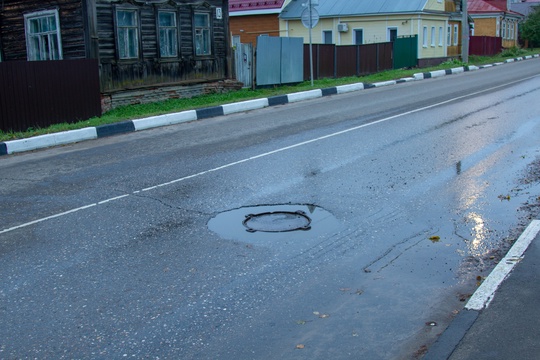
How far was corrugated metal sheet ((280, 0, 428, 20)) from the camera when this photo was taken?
3438 centimetres

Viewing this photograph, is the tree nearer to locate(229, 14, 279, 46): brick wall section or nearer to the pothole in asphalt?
locate(229, 14, 279, 46): brick wall section

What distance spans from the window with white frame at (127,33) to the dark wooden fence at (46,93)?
114 inches

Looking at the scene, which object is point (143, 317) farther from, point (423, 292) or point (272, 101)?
point (272, 101)

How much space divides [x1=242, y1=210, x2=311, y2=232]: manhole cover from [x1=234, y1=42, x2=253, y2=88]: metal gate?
589 inches

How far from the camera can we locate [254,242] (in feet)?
18.4

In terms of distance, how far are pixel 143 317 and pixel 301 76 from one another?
19.4 meters

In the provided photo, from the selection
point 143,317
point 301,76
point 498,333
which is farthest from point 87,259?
point 301,76

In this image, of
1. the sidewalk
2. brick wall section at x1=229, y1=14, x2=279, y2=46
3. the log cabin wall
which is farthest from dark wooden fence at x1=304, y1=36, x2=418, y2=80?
the sidewalk

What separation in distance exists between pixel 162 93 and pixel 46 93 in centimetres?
559

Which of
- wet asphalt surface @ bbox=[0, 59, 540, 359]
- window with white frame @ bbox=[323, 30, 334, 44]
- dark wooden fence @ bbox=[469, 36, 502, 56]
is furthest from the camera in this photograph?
dark wooden fence @ bbox=[469, 36, 502, 56]

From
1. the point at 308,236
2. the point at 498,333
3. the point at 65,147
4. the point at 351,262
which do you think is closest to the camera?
the point at 498,333

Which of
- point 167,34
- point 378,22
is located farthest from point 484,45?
point 167,34

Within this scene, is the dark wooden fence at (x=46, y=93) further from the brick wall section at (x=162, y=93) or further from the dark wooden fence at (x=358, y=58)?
the dark wooden fence at (x=358, y=58)

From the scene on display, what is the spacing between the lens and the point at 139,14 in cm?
1744
